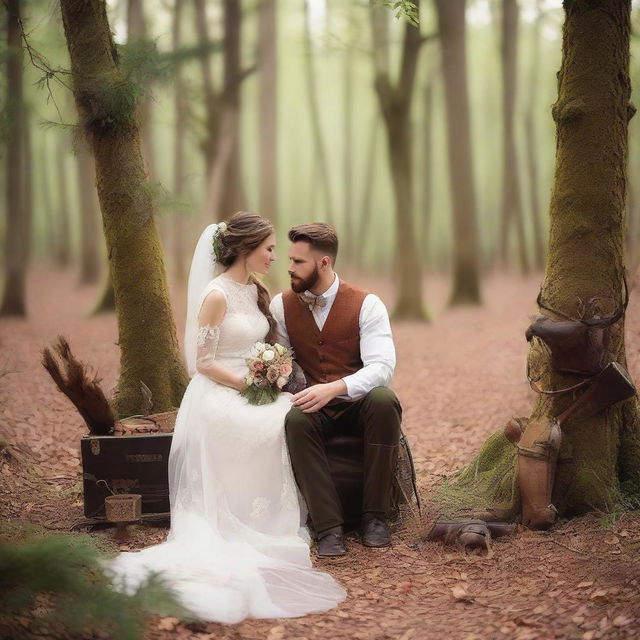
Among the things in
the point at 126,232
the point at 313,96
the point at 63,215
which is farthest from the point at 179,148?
the point at 126,232

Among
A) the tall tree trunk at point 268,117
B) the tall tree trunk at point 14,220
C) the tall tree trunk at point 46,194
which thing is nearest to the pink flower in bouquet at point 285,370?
the tall tree trunk at point 268,117

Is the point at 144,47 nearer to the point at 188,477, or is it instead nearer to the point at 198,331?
the point at 198,331

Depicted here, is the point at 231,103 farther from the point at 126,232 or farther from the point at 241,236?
the point at 241,236

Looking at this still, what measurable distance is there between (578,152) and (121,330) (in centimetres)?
330

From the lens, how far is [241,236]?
479 cm

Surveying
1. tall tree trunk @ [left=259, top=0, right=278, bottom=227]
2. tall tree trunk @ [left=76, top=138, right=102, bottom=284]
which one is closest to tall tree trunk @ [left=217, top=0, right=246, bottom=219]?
tall tree trunk @ [left=259, top=0, right=278, bottom=227]

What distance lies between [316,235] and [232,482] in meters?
1.52

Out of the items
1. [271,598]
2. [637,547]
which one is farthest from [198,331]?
[637,547]

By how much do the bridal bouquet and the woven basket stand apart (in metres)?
0.88

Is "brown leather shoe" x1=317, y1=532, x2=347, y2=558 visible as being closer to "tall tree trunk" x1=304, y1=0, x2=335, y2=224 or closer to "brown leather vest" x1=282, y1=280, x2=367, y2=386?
"brown leather vest" x1=282, y1=280, x2=367, y2=386

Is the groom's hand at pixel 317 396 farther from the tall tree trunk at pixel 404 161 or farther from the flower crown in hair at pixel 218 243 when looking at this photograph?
the tall tree trunk at pixel 404 161

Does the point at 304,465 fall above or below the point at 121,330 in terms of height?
below

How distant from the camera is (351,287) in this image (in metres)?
4.99

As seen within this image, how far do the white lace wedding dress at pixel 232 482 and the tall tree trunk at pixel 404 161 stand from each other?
9499 millimetres
